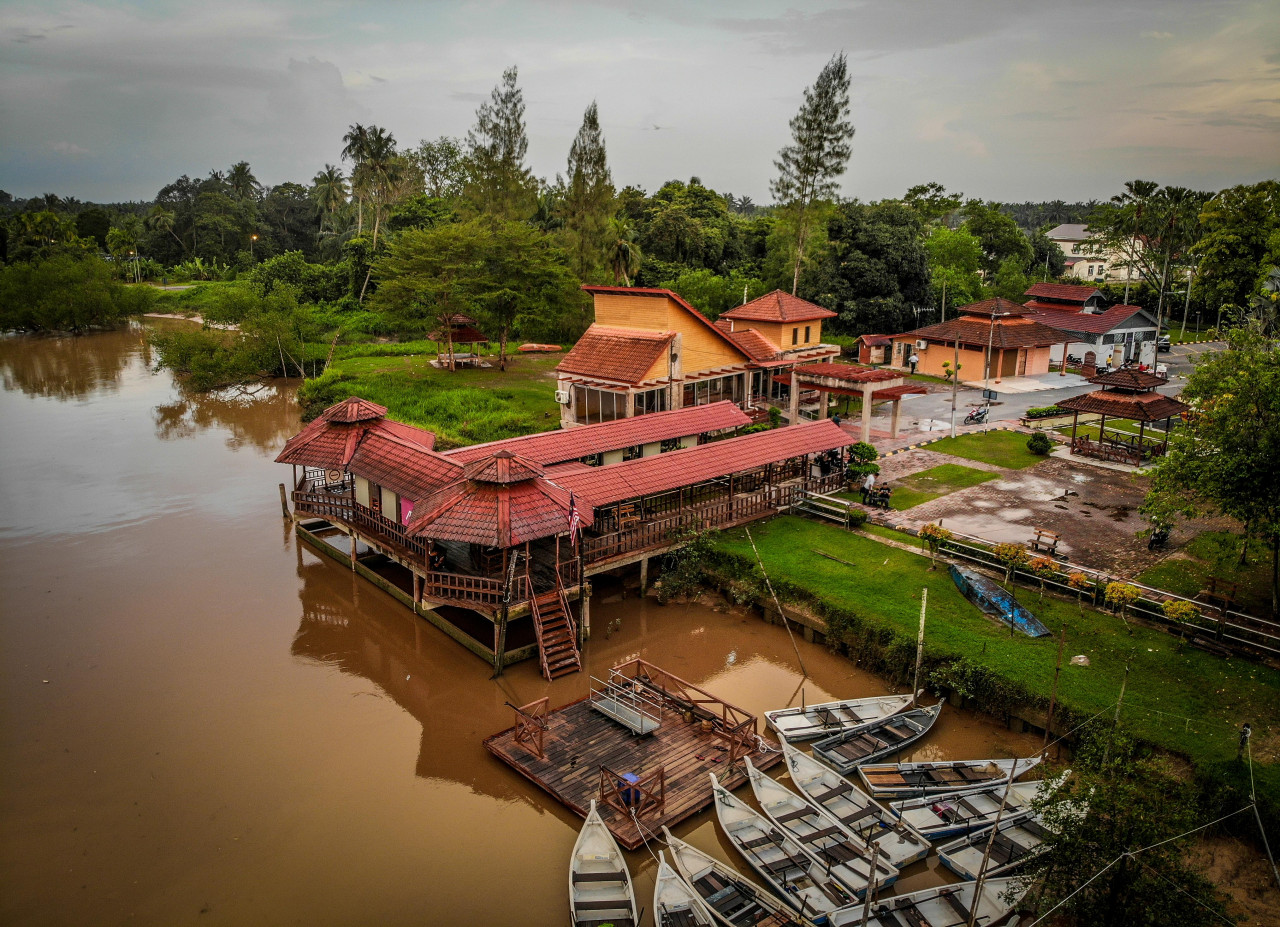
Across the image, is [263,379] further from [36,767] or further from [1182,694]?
[1182,694]

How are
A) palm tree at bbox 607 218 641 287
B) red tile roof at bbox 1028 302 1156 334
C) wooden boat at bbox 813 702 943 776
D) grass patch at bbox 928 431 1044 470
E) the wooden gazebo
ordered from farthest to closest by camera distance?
palm tree at bbox 607 218 641 287
red tile roof at bbox 1028 302 1156 334
grass patch at bbox 928 431 1044 470
the wooden gazebo
wooden boat at bbox 813 702 943 776

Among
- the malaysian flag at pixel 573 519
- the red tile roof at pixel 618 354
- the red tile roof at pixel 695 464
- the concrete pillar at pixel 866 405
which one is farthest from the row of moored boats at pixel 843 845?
the concrete pillar at pixel 866 405

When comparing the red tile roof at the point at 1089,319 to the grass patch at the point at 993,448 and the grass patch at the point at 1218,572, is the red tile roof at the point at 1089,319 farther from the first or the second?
the grass patch at the point at 1218,572

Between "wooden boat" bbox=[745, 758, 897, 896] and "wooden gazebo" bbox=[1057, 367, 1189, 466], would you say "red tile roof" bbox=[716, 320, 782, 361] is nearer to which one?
"wooden gazebo" bbox=[1057, 367, 1189, 466]

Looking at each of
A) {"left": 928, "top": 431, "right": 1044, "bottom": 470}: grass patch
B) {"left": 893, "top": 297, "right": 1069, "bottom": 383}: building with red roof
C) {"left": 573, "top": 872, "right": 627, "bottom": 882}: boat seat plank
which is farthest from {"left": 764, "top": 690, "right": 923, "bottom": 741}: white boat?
{"left": 893, "top": 297, "right": 1069, "bottom": 383}: building with red roof

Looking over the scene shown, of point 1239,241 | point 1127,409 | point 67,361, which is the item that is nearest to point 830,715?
point 1127,409

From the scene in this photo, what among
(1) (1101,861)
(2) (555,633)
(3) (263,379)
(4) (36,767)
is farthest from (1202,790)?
(3) (263,379)

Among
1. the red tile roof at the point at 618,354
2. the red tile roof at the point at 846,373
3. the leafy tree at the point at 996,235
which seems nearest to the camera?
the red tile roof at the point at 618,354
